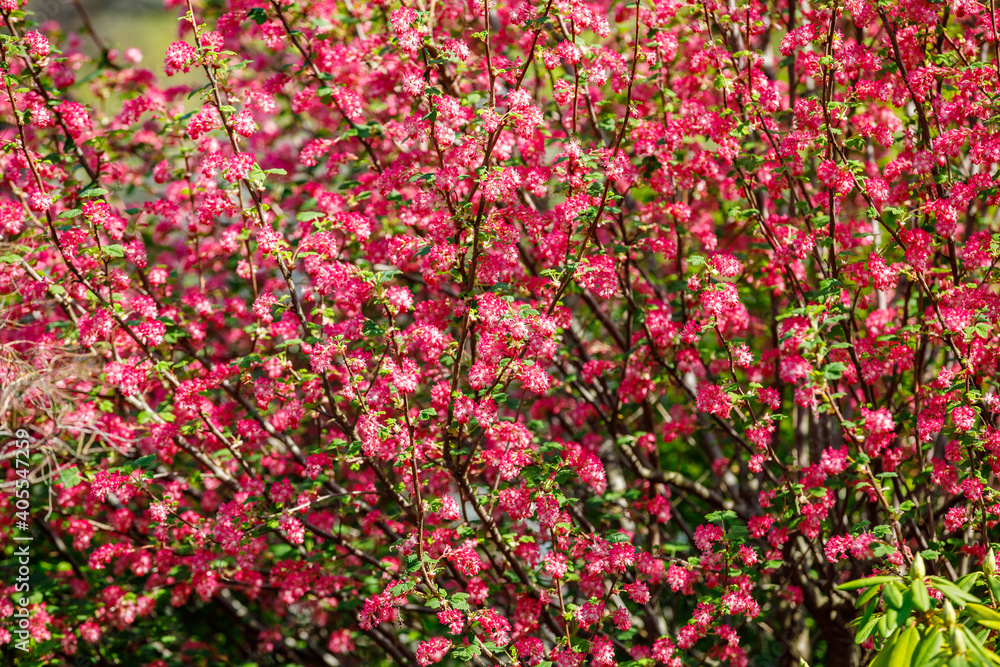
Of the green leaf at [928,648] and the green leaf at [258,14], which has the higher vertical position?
the green leaf at [258,14]

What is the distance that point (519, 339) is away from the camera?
3.61 m

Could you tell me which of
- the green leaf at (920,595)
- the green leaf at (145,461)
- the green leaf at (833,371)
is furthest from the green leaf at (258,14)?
the green leaf at (920,595)

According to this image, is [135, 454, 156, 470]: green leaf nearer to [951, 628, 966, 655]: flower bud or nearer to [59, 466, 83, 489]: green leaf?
[59, 466, 83, 489]: green leaf

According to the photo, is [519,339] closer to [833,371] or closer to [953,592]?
[833,371]

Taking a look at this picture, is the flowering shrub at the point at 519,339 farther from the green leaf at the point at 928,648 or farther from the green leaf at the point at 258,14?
the green leaf at the point at 928,648

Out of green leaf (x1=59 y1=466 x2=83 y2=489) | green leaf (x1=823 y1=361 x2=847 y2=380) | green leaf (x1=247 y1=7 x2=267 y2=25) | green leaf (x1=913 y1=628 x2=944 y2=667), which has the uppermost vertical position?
green leaf (x1=247 y1=7 x2=267 y2=25)

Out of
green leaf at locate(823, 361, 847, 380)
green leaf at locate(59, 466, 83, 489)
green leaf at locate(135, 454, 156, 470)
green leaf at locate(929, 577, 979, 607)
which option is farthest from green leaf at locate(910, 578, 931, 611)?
green leaf at locate(59, 466, 83, 489)

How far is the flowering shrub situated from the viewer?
3861mm

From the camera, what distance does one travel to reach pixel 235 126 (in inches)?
157

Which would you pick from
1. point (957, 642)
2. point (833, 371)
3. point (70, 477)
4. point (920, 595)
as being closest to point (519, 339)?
point (833, 371)

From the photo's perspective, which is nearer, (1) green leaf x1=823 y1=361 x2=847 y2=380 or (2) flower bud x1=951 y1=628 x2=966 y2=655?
(2) flower bud x1=951 y1=628 x2=966 y2=655

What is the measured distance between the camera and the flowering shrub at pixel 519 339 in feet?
12.7

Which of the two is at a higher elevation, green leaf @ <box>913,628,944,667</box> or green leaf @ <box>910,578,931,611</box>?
green leaf @ <box>910,578,931,611</box>

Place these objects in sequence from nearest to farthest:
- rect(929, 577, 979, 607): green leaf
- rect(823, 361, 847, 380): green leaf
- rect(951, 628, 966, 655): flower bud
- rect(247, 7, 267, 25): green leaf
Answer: rect(951, 628, 966, 655): flower bud, rect(929, 577, 979, 607): green leaf, rect(823, 361, 847, 380): green leaf, rect(247, 7, 267, 25): green leaf
